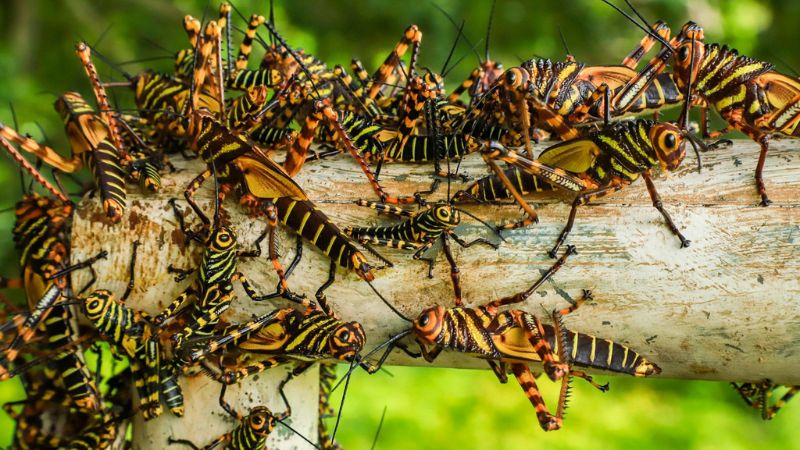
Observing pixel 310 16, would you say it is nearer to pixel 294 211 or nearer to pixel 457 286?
pixel 294 211

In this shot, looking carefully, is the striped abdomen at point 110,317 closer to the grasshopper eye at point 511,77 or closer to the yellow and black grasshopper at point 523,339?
the yellow and black grasshopper at point 523,339

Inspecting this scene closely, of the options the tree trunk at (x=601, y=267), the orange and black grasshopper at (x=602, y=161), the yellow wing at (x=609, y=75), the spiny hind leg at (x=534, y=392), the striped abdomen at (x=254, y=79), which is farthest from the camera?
the striped abdomen at (x=254, y=79)

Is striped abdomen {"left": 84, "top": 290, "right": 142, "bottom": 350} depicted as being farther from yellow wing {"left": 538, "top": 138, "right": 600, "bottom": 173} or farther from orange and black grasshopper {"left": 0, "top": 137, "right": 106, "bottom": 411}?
yellow wing {"left": 538, "top": 138, "right": 600, "bottom": 173}

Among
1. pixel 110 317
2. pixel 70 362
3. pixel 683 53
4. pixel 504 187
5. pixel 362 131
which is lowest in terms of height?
pixel 70 362

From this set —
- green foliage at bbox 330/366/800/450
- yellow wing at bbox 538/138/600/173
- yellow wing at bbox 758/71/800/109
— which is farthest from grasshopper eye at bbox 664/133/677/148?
green foliage at bbox 330/366/800/450

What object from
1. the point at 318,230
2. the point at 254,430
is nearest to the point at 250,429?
the point at 254,430

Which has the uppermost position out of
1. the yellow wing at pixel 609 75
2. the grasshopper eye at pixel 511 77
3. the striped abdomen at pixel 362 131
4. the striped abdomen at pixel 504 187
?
the yellow wing at pixel 609 75

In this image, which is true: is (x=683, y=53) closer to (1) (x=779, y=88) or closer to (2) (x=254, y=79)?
(1) (x=779, y=88)

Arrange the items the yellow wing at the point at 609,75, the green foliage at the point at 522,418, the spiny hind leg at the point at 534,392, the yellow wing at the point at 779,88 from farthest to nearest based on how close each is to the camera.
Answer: the green foliage at the point at 522,418, the yellow wing at the point at 609,75, the yellow wing at the point at 779,88, the spiny hind leg at the point at 534,392

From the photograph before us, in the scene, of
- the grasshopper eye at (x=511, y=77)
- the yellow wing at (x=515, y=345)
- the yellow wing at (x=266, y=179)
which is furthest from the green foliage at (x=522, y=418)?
the grasshopper eye at (x=511, y=77)
